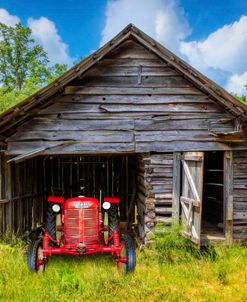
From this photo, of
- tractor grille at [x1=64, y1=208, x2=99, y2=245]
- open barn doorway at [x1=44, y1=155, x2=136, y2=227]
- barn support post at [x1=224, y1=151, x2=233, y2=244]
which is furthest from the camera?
open barn doorway at [x1=44, y1=155, x2=136, y2=227]

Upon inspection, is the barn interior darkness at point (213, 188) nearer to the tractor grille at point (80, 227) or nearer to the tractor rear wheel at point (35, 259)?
the tractor grille at point (80, 227)

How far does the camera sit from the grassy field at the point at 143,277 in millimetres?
5414

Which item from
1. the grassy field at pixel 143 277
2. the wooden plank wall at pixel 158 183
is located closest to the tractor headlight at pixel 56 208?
the grassy field at pixel 143 277

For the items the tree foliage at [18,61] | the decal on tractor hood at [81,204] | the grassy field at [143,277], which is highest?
the tree foliage at [18,61]

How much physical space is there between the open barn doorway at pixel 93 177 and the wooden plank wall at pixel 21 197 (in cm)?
87

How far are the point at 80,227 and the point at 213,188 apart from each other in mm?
7564

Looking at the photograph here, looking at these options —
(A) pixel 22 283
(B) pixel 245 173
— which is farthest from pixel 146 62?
(A) pixel 22 283

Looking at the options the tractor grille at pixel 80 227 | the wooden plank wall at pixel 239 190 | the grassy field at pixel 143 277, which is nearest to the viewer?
the grassy field at pixel 143 277

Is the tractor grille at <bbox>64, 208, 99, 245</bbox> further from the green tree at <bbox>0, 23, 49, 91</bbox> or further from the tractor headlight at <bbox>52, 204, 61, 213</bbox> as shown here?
the green tree at <bbox>0, 23, 49, 91</bbox>

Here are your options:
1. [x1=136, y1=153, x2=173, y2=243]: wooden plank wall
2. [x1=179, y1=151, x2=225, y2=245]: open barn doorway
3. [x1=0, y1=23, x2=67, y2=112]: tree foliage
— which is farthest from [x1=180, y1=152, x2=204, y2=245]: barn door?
[x1=0, y1=23, x2=67, y2=112]: tree foliage

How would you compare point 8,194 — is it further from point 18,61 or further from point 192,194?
point 18,61

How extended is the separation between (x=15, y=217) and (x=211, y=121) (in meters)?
5.61

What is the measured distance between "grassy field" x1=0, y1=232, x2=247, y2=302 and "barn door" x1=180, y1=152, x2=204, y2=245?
1.49ft

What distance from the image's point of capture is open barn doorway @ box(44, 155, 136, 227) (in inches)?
478
